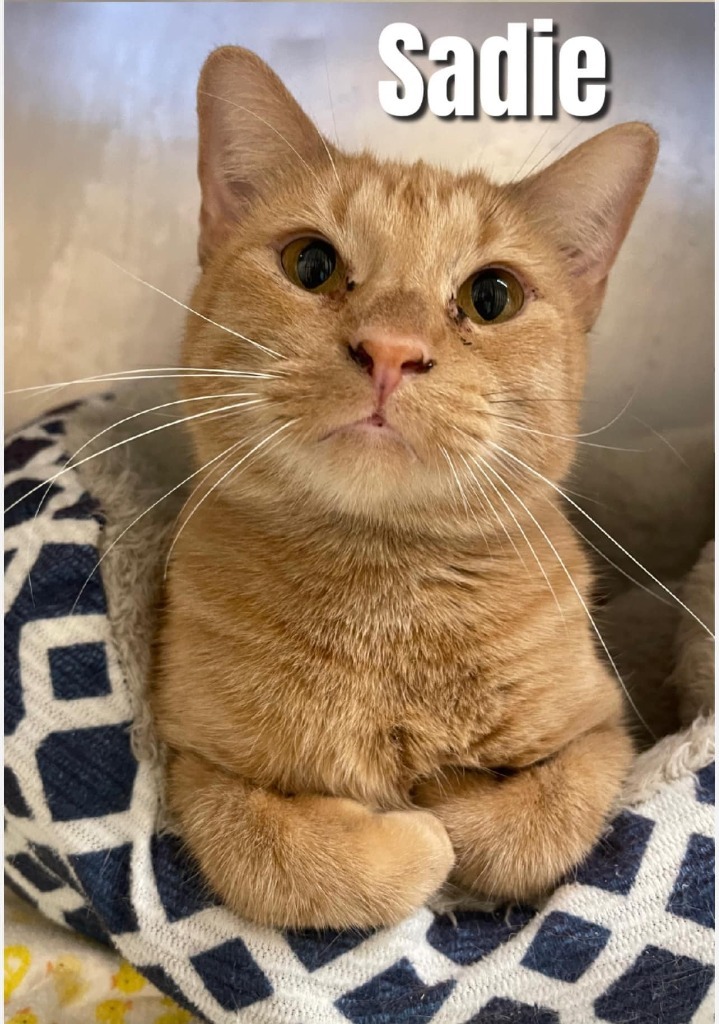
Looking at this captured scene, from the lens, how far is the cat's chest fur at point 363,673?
89 centimetres

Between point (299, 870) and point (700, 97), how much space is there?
1.44 metres

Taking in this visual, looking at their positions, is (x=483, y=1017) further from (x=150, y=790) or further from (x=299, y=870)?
(x=150, y=790)

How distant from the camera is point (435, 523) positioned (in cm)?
87

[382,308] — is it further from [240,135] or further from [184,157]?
[184,157]

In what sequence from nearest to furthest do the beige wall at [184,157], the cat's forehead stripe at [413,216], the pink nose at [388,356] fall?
the pink nose at [388,356]
the cat's forehead stripe at [413,216]
the beige wall at [184,157]

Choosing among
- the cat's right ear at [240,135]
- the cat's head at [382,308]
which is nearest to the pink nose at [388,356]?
the cat's head at [382,308]

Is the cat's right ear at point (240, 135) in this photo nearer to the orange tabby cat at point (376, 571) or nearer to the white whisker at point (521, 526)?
the orange tabby cat at point (376, 571)

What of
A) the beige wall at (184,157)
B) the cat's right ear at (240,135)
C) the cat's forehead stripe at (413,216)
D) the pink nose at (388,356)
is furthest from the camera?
the beige wall at (184,157)

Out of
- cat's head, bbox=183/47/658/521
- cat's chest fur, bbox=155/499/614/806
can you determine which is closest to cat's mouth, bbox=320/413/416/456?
cat's head, bbox=183/47/658/521

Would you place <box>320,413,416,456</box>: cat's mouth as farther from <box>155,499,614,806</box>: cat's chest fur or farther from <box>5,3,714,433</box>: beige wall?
<box>5,3,714,433</box>: beige wall

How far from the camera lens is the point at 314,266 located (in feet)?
2.96

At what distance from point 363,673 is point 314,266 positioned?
1.44ft

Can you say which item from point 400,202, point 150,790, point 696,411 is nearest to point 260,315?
point 400,202

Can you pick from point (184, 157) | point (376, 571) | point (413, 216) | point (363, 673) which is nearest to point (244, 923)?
point (363, 673)
